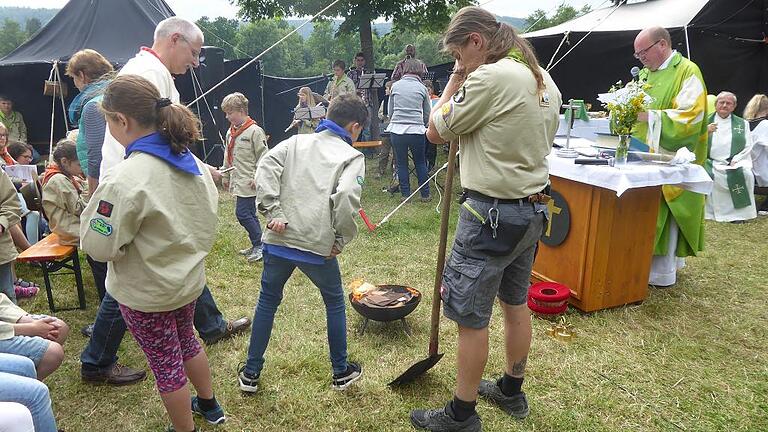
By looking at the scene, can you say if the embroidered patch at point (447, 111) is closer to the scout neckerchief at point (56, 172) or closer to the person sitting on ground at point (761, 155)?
the scout neckerchief at point (56, 172)

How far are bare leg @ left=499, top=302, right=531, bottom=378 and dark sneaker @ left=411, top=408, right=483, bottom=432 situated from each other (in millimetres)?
334

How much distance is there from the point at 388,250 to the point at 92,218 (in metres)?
3.52

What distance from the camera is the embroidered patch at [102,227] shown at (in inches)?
71.2

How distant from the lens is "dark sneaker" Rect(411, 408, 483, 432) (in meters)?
2.33

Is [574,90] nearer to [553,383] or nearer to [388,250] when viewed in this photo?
[388,250]

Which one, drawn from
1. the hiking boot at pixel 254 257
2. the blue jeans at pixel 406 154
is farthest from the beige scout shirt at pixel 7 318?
the blue jeans at pixel 406 154

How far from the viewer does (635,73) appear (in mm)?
3980

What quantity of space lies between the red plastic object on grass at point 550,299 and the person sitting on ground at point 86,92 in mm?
2898

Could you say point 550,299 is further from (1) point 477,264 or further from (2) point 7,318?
(2) point 7,318

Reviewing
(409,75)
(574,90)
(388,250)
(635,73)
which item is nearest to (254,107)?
(409,75)

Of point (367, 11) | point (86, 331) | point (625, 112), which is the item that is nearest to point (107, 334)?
point (86, 331)

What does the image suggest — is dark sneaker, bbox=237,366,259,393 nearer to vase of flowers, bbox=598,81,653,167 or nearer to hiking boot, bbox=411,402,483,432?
hiking boot, bbox=411,402,483,432

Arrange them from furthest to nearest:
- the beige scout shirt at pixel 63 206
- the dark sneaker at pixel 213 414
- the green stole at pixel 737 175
Result: the green stole at pixel 737 175
the beige scout shirt at pixel 63 206
the dark sneaker at pixel 213 414

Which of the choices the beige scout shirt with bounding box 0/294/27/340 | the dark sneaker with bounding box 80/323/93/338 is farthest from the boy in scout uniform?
the dark sneaker with bounding box 80/323/93/338
